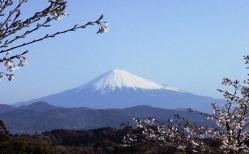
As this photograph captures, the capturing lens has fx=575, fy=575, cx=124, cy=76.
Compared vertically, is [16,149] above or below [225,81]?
below

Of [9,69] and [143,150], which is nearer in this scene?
[9,69]

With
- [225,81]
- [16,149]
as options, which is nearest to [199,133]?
[225,81]

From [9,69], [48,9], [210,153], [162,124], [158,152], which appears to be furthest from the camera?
[158,152]

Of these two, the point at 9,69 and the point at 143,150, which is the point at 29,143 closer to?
the point at 143,150

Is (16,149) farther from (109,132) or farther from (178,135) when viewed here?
(109,132)

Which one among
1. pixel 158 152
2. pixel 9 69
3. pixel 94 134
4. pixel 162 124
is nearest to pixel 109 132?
pixel 94 134

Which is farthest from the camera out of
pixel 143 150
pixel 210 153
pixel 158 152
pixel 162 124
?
pixel 143 150

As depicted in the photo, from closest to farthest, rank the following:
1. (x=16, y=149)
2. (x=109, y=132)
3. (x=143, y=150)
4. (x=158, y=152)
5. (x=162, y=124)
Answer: (x=162, y=124) < (x=16, y=149) < (x=158, y=152) < (x=143, y=150) < (x=109, y=132)

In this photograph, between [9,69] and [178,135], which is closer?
[9,69]

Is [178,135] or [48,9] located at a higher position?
[48,9]
